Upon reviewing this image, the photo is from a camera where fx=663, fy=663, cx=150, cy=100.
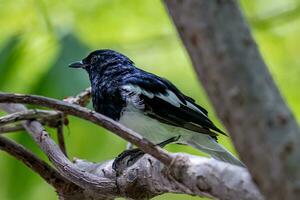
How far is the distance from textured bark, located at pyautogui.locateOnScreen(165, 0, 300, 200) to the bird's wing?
148 centimetres

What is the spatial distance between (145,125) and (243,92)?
1.57 meters

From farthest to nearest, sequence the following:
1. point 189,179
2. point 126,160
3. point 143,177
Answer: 1. point 126,160
2. point 143,177
3. point 189,179

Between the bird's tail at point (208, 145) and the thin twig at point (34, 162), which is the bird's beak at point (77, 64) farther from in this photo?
the thin twig at point (34, 162)

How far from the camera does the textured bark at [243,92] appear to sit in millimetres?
891

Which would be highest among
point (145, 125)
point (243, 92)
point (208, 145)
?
point (243, 92)

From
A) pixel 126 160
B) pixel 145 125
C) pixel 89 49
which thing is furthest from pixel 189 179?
pixel 89 49

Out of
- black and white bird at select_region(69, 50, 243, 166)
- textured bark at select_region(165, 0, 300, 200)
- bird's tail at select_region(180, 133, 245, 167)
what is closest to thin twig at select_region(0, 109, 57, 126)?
black and white bird at select_region(69, 50, 243, 166)

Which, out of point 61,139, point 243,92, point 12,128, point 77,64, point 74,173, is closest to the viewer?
point 243,92

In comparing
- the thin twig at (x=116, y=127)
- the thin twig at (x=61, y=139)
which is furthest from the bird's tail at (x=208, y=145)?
the thin twig at (x=116, y=127)

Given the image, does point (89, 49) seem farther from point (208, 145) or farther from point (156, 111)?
point (208, 145)

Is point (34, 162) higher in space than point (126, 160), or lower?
higher

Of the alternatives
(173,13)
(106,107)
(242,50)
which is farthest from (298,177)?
(106,107)

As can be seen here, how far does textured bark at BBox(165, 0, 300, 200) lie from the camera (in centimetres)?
89

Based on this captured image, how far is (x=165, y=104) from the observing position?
8.16ft
